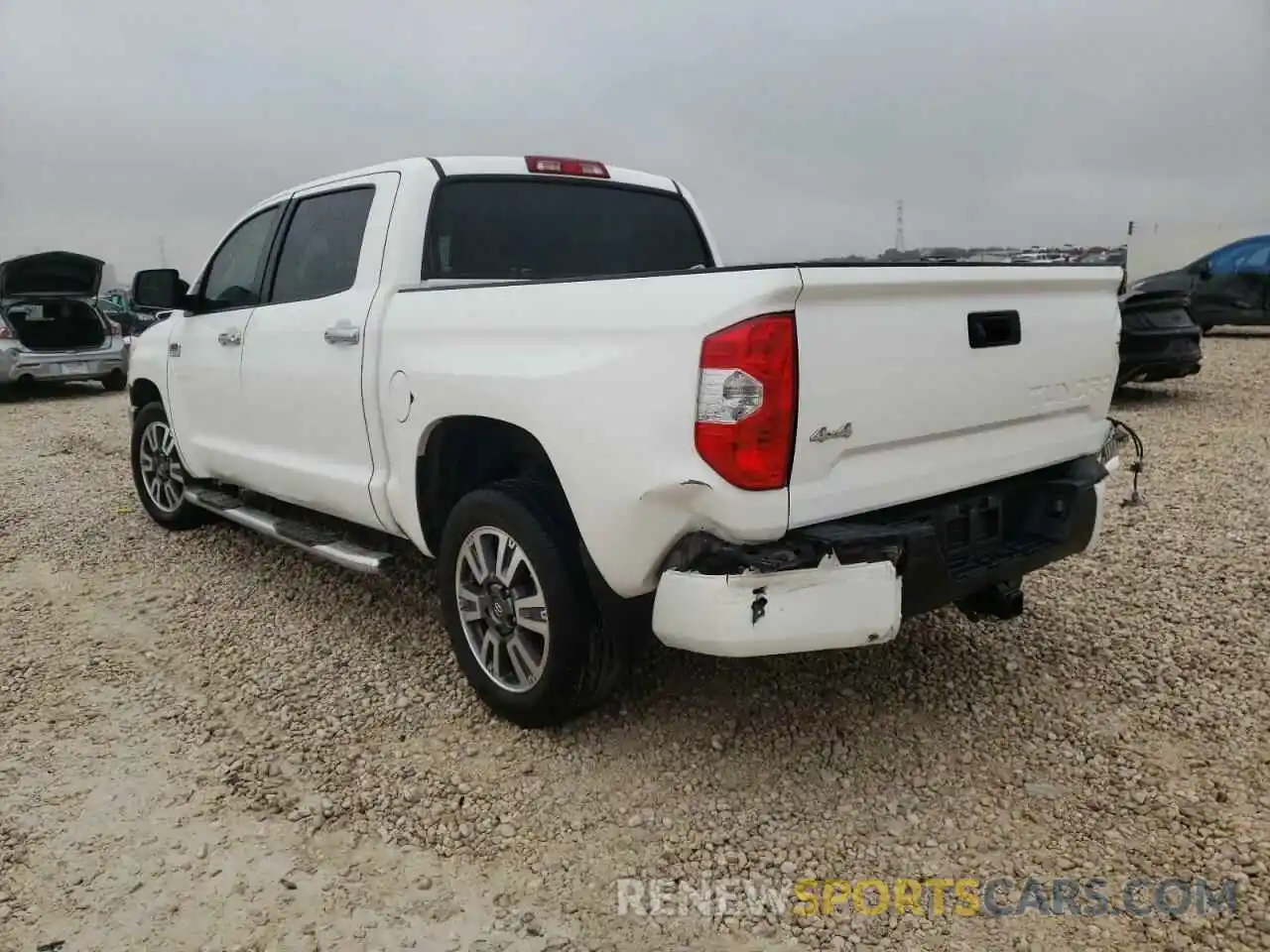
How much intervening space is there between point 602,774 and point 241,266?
335 centimetres

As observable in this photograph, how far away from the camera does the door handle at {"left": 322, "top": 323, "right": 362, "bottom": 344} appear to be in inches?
141

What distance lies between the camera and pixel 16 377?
12.7 meters

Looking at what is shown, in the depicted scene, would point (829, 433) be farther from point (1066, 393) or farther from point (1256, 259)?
point (1256, 259)

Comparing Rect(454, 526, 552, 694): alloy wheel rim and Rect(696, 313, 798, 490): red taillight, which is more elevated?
Rect(696, 313, 798, 490): red taillight

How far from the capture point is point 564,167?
13.4ft

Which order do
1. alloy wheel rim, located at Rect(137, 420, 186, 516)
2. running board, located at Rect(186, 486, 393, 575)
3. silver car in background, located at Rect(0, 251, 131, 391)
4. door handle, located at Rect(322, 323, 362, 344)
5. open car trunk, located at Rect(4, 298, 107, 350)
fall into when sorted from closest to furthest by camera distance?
door handle, located at Rect(322, 323, 362, 344), running board, located at Rect(186, 486, 393, 575), alloy wheel rim, located at Rect(137, 420, 186, 516), silver car in background, located at Rect(0, 251, 131, 391), open car trunk, located at Rect(4, 298, 107, 350)

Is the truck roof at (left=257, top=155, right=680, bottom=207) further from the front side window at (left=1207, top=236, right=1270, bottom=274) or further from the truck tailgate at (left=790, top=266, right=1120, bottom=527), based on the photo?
the front side window at (left=1207, top=236, right=1270, bottom=274)

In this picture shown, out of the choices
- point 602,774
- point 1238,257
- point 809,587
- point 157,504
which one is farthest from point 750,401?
point 1238,257

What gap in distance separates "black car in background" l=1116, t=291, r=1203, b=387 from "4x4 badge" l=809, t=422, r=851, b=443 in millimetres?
7491

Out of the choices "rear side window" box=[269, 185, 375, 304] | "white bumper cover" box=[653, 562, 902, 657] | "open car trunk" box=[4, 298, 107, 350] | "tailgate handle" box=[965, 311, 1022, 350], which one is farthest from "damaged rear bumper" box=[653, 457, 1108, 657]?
"open car trunk" box=[4, 298, 107, 350]

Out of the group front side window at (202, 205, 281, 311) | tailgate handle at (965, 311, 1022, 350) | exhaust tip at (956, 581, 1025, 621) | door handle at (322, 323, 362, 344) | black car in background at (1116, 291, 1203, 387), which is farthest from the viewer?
black car in background at (1116, 291, 1203, 387)

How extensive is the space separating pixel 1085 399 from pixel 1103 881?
156 centimetres

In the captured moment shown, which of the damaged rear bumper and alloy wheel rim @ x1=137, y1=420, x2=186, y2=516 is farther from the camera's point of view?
alloy wheel rim @ x1=137, y1=420, x2=186, y2=516

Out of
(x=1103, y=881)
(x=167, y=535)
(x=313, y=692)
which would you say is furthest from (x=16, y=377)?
(x=1103, y=881)
